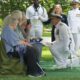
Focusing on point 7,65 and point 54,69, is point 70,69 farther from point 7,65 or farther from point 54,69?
point 7,65

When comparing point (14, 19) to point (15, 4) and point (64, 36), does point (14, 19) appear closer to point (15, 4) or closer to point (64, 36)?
point (64, 36)

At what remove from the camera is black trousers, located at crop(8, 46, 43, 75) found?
9844mm

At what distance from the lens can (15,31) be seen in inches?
401

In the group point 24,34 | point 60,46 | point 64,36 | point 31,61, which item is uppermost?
point 24,34

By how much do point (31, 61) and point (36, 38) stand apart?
3.26 feet

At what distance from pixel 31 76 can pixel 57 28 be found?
194cm

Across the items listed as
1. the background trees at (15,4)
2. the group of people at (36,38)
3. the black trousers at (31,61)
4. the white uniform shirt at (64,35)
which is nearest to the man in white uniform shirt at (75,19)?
the group of people at (36,38)

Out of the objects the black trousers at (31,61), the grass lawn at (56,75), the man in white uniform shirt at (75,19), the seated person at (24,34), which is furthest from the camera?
the man in white uniform shirt at (75,19)

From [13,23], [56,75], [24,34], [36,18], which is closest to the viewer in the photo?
[13,23]

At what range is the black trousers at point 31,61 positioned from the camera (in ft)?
32.3

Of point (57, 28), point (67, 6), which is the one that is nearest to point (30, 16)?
point (57, 28)

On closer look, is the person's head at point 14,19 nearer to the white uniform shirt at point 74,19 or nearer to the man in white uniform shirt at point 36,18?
the man in white uniform shirt at point 36,18

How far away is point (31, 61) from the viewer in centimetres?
989

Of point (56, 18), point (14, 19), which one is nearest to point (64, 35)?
point (56, 18)
